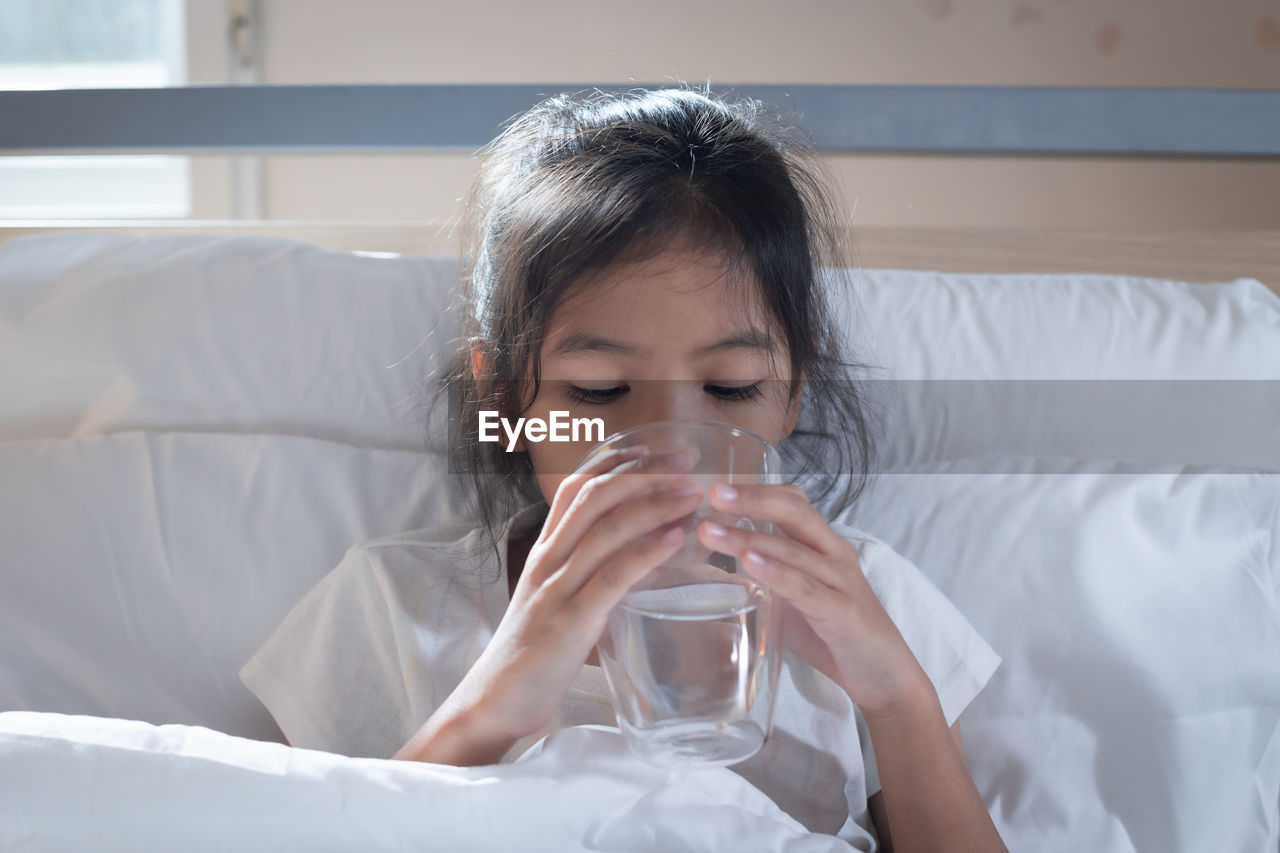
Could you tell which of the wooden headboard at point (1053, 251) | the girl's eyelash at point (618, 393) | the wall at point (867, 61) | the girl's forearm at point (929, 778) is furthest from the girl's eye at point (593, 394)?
the wall at point (867, 61)

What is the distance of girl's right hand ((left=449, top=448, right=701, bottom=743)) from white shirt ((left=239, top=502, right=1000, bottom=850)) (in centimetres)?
14

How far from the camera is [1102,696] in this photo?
0.78 m

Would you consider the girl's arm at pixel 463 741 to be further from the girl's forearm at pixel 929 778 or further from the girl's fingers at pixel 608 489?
the girl's forearm at pixel 929 778

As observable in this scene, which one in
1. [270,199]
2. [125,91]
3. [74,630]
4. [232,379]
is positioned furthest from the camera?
[270,199]

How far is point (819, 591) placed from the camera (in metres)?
0.54

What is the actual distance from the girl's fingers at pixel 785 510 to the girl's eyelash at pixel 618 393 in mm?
147

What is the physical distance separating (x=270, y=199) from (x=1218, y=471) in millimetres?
1664

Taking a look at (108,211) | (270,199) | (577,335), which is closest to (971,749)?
(577,335)

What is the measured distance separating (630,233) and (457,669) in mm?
339

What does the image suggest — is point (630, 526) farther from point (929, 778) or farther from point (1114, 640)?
point (1114, 640)

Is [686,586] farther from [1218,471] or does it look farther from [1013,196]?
[1013,196]

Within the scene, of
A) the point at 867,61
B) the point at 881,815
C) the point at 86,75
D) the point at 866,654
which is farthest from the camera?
the point at 86,75

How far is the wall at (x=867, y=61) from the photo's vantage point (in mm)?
1812

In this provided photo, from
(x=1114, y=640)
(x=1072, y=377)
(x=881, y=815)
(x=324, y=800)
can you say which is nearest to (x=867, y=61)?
(x=1072, y=377)
